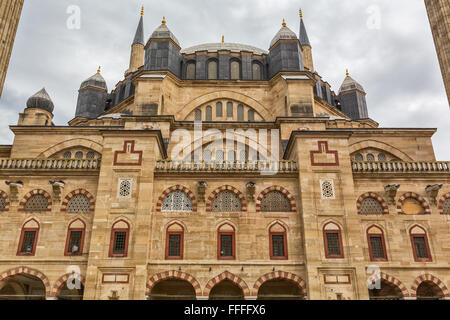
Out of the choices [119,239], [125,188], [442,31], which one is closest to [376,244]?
[119,239]

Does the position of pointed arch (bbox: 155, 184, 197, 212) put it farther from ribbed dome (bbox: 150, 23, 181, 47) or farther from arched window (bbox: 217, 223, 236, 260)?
ribbed dome (bbox: 150, 23, 181, 47)

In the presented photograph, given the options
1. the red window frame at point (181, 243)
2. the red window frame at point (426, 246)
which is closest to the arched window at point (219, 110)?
the red window frame at point (181, 243)

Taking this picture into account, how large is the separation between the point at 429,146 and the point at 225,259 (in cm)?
1767

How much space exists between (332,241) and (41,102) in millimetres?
27348

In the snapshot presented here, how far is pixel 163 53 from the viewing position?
3089 cm

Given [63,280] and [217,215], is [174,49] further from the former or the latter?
[63,280]

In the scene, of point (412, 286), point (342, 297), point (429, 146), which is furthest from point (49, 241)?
point (429, 146)

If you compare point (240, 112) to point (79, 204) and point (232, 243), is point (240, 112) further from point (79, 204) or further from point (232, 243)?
point (79, 204)

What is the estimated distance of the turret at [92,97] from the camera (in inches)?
1480

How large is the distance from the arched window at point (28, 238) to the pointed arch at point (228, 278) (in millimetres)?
8865

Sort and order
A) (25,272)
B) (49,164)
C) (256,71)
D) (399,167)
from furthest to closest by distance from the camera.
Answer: (256,71) → (399,167) → (49,164) → (25,272)

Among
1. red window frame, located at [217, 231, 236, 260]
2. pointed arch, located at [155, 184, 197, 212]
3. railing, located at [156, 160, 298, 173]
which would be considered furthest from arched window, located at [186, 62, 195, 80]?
red window frame, located at [217, 231, 236, 260]

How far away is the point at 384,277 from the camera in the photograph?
1983 cm

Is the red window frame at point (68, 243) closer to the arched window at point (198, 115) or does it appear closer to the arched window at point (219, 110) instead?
the arched window at point (198, 115)
